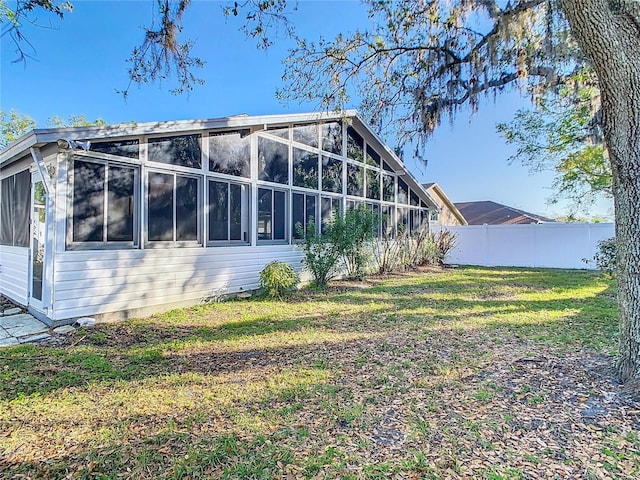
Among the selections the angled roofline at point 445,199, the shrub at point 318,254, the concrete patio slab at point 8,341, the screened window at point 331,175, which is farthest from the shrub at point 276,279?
A: the angled roofline at point 445,199

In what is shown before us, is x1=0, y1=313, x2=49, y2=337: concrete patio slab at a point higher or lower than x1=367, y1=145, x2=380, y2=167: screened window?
lower

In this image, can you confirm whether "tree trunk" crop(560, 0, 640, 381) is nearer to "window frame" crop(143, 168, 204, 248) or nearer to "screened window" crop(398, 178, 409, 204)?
"window frame" crop(143, 168, 204, 248)

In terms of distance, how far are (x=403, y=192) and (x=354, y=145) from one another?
3.62 metres

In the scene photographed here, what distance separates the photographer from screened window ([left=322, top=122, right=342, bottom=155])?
10273 millimetres

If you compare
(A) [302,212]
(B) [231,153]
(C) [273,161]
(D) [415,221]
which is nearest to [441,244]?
(D) [415,221]

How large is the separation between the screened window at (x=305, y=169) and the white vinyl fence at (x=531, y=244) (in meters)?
9.31

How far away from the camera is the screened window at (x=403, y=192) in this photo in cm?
1374

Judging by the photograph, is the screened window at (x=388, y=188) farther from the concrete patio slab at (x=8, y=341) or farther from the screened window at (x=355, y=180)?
the concrete patio slab at (x=8, y=341)

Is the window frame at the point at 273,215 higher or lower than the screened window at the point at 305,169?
lower

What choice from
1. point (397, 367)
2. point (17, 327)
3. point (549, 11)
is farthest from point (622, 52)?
point (17, 327)

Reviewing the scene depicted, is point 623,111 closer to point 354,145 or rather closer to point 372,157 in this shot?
point 354,145

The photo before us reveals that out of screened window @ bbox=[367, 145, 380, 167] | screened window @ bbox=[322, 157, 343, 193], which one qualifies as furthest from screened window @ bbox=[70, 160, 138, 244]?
screened window @ bbox=[367, 145, 380, 167]

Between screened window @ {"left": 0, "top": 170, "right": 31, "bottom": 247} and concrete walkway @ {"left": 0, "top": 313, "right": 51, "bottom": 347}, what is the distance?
1297 mm

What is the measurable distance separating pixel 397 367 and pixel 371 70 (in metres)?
5.64
